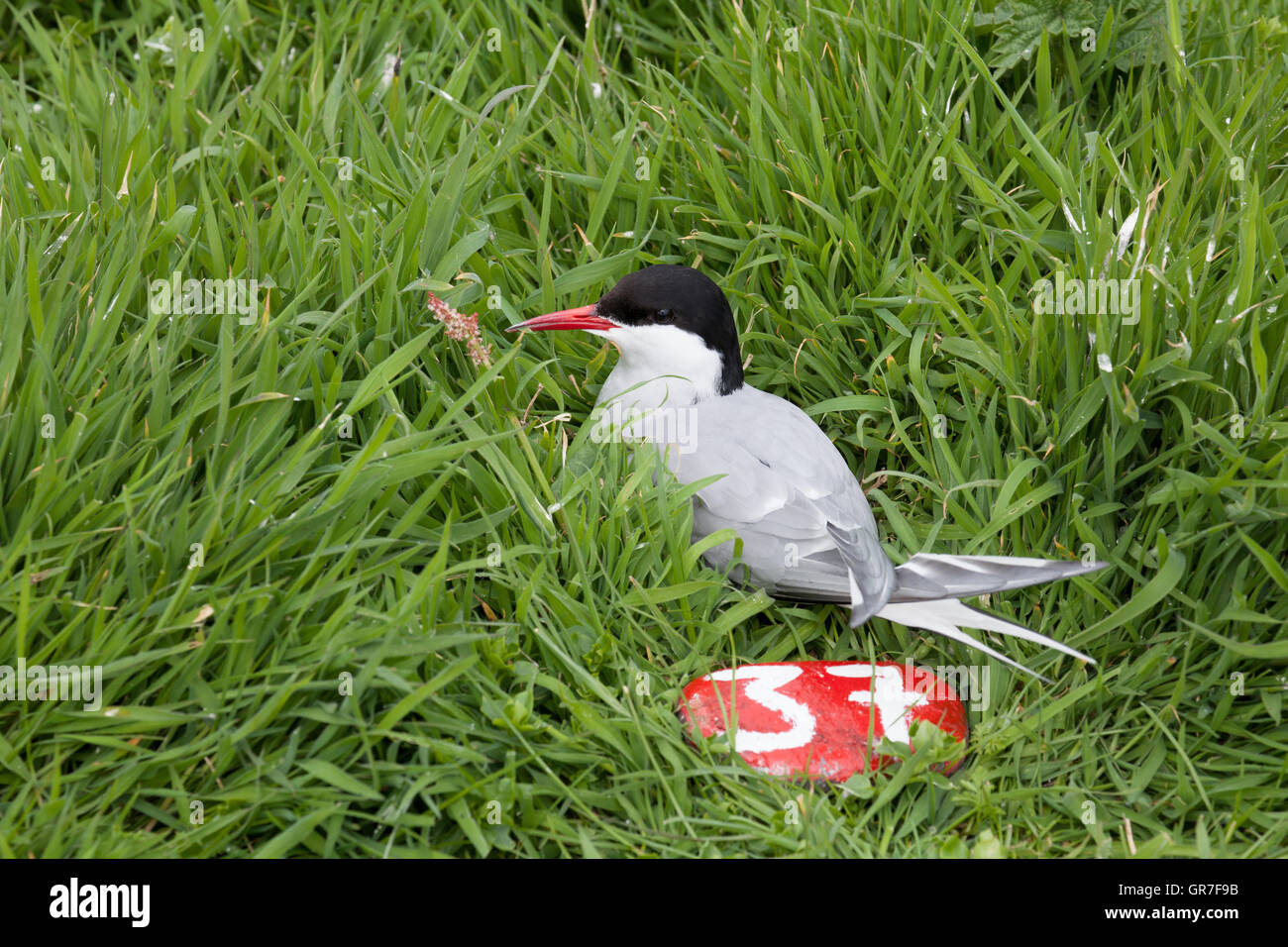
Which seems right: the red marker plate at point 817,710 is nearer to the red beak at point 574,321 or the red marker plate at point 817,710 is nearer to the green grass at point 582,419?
the green grass at point 582,419

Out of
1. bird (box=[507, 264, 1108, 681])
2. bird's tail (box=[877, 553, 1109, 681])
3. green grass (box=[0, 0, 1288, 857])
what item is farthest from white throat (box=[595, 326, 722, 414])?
bird's tail (box=[877, 553, 1109, 681])

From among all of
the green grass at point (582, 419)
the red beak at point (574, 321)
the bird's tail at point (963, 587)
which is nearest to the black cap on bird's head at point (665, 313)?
the red beak at point (574, 321)

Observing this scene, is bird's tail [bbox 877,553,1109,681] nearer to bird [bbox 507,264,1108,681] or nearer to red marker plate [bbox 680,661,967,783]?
bird [bbox 507,264,1108,681]

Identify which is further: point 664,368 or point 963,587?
point 664,368

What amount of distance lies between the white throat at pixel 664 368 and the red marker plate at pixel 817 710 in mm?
686

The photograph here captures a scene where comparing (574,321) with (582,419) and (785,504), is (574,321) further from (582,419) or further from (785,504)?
(785,504)

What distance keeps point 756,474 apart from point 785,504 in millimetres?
92

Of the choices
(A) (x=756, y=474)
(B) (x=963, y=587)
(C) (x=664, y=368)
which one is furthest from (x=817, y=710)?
(C) (x=664, y=368)

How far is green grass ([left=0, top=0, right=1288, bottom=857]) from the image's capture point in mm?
2002

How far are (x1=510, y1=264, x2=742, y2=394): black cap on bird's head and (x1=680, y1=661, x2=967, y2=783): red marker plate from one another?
0.74 m

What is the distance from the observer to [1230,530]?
231 centimetres

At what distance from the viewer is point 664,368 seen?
107 inches
